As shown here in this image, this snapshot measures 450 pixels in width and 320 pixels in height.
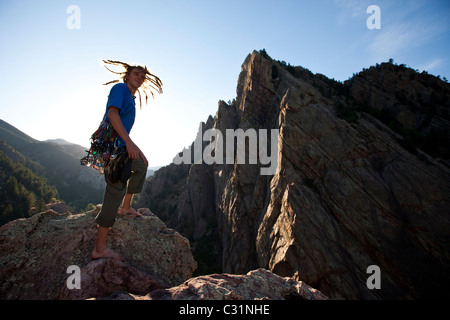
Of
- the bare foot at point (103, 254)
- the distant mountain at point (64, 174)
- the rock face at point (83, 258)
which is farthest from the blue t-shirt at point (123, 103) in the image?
the distant mountain at point (64, 174)

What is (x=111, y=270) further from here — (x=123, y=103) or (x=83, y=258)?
(x=123, y=103)

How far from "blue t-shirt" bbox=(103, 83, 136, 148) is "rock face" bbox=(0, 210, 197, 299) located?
240 cm

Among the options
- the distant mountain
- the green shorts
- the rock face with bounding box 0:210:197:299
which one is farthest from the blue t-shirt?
the distant mountain

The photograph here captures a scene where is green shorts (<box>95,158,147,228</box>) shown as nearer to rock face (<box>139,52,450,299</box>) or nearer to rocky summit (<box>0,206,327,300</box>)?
rocky summit (<box>0,206,327,300</box>)

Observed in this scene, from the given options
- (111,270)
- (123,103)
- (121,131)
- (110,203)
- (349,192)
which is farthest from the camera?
(349,192)

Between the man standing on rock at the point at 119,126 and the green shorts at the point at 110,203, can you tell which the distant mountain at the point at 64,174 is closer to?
the man standing on rock at the point at 119,126

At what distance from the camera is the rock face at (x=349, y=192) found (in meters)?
17.6

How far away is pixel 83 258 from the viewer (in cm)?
411

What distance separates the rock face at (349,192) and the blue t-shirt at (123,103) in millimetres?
19646

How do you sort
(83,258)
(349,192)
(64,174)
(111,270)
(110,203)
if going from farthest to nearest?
1. (64,174)
2. (349,192)
3. (83,258)
4. (110,203)
5. (111,270)

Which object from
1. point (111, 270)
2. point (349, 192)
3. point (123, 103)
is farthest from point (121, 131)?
point (349, 192)

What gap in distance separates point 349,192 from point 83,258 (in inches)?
918
